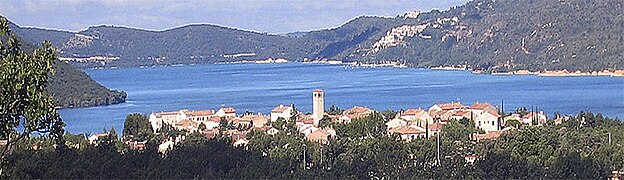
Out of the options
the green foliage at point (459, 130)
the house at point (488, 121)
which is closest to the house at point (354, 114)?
the green foliage at point (459, 130)

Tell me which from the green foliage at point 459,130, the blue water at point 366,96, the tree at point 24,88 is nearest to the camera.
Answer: the tree at point 24,88

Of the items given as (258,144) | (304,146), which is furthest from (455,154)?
(258,144)

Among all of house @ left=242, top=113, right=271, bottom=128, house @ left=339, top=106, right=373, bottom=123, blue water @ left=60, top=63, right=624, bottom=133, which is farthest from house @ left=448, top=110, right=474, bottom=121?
blue water @ left=60, top=63, right=624, bottom=133

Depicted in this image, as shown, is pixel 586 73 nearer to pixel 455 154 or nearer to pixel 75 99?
pixel 75 99

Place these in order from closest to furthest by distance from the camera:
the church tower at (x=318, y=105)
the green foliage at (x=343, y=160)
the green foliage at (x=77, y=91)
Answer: the green foliage at (x=343, y=160) → the church tower at (x=318, y=105) → the green foliage at (x=77, y=91)

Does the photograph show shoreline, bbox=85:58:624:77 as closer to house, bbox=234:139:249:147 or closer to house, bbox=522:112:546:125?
house, bbox=522:112:546:125

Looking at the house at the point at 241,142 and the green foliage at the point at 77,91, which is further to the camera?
the green foliage at the point at 77,91

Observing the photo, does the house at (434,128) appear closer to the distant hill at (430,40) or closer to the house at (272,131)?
the house at (272,131)
